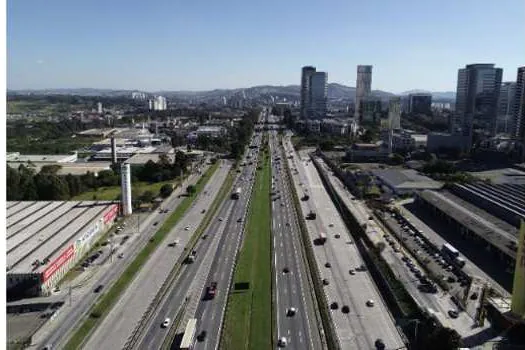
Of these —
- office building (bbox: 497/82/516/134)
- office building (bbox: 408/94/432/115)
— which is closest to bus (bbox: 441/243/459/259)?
office building (bbox: 497/82/516/134)

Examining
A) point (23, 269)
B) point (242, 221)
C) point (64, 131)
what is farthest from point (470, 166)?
point (64, 131)

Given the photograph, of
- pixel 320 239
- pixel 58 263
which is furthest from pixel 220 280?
pixel 320 239

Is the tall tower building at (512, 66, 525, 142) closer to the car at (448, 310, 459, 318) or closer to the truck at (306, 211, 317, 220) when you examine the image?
the truck at (306, 211, 317, 220)

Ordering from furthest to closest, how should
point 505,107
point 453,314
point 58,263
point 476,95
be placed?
point 505,107 → point 476,95 → point 58,263 → point 453,314

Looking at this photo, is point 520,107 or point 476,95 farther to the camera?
point 476,95

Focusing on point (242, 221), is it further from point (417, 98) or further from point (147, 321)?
point (417, 98)

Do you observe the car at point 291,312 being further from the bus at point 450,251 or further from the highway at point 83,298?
the bus at point 450,251

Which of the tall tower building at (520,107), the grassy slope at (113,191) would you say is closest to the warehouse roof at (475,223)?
the grassy slope at (113,191)

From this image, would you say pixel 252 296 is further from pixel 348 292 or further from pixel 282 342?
pixel 348 292
